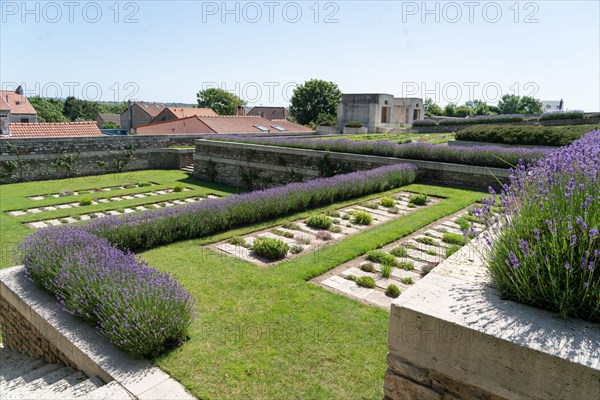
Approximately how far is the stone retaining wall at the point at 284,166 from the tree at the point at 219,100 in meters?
41.0

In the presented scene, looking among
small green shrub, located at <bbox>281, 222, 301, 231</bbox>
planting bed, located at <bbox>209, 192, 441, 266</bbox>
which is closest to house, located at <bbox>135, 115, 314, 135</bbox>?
planting bed, located at <bbox>209, 192, 441, 266</bbox>

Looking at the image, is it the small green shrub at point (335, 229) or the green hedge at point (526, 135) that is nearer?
the small green shrub at point (335, 229)

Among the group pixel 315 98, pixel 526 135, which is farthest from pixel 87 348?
pixel 315 98

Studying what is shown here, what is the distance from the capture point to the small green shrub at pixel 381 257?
5935 mm

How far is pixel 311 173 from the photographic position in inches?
594

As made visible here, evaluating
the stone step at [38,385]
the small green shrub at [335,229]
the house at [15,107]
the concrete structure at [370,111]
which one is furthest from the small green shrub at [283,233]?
the house at [15,107]

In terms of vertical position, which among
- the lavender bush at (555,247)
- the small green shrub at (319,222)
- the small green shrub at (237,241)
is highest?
the lavender bush at (555,247)

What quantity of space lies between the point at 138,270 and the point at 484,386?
11.2 feet

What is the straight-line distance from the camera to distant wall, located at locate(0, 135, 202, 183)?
16312 millimetres

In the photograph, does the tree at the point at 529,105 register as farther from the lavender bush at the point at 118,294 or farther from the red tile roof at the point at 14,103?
the lavender bush at the point at 118,294

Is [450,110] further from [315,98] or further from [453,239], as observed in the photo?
[453,239]

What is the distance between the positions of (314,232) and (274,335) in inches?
143

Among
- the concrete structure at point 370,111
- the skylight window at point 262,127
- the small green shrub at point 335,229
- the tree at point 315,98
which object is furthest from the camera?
the tree at point 315,98

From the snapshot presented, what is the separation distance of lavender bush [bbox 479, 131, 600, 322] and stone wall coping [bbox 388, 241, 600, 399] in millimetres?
104
